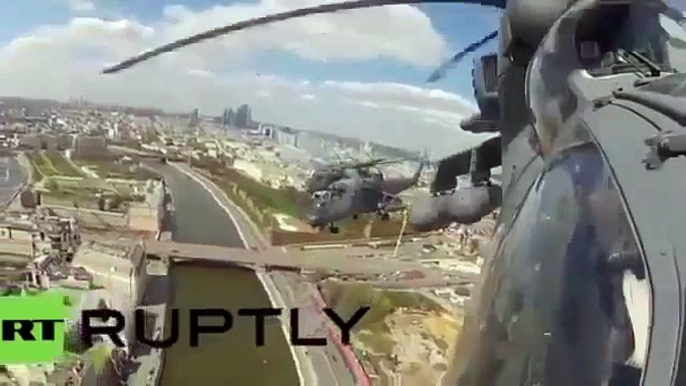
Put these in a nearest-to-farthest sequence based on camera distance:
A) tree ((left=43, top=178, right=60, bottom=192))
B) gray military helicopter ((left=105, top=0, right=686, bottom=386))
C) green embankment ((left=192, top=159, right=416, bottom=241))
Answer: gray military helicopter ((left=105, top=0, right=686, bottom=386)) → tree ((left=43, top=178, right=60, bottom=192)) → green embankment ((left=192, top=159, right=416, bottom=241))

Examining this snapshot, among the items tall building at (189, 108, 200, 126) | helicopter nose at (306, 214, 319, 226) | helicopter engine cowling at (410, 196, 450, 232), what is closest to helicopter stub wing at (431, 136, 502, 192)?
helicopter engine cowling at (410, 196, 450, 232)

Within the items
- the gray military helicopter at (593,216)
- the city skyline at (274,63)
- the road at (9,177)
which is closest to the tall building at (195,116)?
the city skyline at (274,63)

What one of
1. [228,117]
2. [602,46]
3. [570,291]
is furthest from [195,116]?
[570,291]

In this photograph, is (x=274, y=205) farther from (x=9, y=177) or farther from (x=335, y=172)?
(x=9, y=177)

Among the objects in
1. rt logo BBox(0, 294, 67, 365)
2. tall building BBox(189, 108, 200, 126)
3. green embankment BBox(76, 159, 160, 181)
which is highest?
tall building BBox(189, 108, 200, 126)

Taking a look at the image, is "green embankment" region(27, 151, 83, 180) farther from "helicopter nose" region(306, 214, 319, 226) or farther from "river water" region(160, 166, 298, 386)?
"helicopter nose" region(306, 214, 319, 226)
